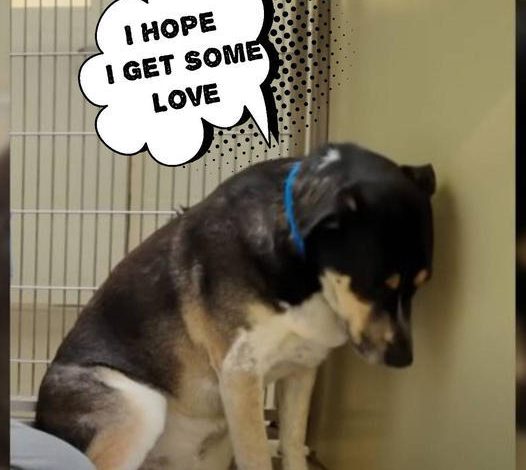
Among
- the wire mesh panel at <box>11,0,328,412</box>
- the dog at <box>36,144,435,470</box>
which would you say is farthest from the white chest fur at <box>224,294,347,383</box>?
the wire mesh panel at <box>11,0,328,412</box>

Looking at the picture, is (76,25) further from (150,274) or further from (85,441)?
(85,441)

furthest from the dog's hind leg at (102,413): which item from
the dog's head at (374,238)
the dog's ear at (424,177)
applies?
the dog's ear at (424,177)

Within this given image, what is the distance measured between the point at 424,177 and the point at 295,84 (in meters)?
0.14

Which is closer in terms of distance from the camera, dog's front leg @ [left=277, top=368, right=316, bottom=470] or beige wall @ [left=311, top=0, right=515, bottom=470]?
beige wall @ [left=311, top=0, right=515, bottom=470]

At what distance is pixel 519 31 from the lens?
62cm

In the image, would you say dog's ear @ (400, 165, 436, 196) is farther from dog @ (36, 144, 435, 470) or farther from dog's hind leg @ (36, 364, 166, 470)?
dog's hind leg @ (36, 364, 166, 470)

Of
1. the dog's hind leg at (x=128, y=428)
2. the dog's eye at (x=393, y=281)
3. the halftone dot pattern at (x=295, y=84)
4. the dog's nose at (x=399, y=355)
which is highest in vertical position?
the halftone dot pattern at (x=295, y=84)

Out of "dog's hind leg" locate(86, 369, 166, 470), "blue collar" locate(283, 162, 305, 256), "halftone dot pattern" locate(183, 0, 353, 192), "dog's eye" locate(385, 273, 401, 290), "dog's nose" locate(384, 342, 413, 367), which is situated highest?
"halftone dot pattern" locate(183, 0, 353, 192)

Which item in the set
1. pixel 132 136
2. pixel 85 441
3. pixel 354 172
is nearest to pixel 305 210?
pixel 354 172

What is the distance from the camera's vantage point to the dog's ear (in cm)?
73

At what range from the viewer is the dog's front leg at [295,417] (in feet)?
2.76

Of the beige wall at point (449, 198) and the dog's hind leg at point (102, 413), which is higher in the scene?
the beige wall at point (449, 198)

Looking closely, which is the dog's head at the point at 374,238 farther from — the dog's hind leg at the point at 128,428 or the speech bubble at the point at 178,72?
the dog's hind leg at the point at 128,428

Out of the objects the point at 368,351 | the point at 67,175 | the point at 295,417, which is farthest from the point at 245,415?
the point at 67,175
